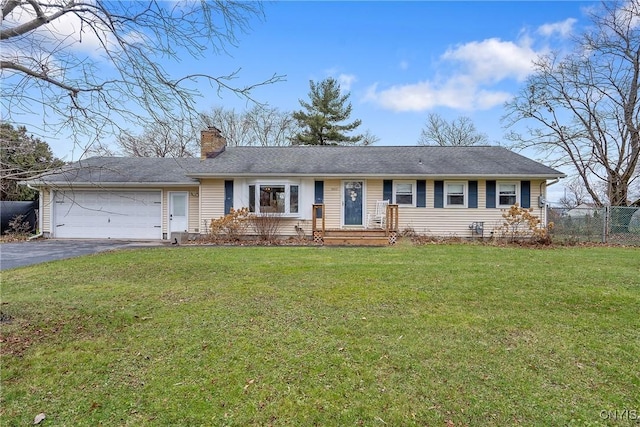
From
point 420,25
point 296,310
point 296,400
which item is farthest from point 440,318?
point 420,25

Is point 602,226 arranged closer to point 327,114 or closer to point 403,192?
point 403,192

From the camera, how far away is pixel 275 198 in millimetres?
12695

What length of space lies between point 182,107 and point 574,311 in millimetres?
5421

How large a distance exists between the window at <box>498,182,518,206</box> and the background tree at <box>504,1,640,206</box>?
6615 millimetres

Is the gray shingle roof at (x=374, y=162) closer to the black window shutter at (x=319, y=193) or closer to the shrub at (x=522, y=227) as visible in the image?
the black window shutter at (x=319, y=193)

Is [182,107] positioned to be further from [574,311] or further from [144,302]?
[574,311]

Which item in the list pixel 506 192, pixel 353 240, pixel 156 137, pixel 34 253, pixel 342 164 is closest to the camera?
pixel 156 137

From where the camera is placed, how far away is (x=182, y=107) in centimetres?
353

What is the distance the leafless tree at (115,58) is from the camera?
3168mm

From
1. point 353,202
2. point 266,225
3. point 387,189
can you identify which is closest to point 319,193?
point 353,202

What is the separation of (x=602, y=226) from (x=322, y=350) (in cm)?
1401

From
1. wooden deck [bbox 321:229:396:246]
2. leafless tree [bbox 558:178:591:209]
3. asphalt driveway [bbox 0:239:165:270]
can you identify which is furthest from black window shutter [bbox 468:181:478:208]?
asphalt driveway [bbox 0:239:165:270]

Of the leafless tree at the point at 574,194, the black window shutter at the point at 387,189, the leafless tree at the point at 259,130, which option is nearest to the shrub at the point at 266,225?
the black window shutter at the point at 387,189

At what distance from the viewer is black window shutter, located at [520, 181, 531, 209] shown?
41.1ft
